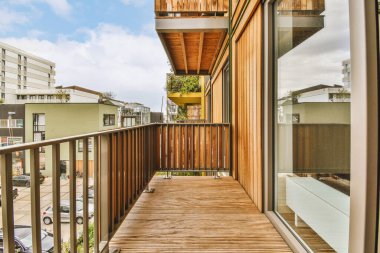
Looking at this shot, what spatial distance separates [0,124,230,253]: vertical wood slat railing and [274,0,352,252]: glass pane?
1328 millimetres

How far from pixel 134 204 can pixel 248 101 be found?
1753 mm

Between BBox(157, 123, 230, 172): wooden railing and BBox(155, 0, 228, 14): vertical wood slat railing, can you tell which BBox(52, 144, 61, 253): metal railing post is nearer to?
BBox(157, 123, 230, 172): wooden railing

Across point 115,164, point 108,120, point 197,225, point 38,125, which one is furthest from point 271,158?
point 38,125

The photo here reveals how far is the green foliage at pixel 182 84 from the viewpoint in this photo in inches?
505

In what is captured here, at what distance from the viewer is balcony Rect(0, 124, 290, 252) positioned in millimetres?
1039

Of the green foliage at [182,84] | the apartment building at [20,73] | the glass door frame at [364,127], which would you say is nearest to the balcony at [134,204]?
the glass door frame at [364,127]

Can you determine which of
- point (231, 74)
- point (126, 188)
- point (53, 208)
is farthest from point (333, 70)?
point (231, 74)

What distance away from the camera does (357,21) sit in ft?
3.74

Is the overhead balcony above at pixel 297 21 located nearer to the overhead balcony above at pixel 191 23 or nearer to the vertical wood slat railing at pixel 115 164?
the vertical wood slat railing at pixel 115 164

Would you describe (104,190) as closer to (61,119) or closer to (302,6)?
(302,6)

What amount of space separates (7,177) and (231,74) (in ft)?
12.4

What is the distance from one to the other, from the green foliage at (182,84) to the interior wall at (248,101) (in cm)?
880

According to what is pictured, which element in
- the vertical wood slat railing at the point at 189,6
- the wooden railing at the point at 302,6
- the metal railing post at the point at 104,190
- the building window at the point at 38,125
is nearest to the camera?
the wooden railing at the point at 302,6

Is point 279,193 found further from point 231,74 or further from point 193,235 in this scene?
point 231,74
